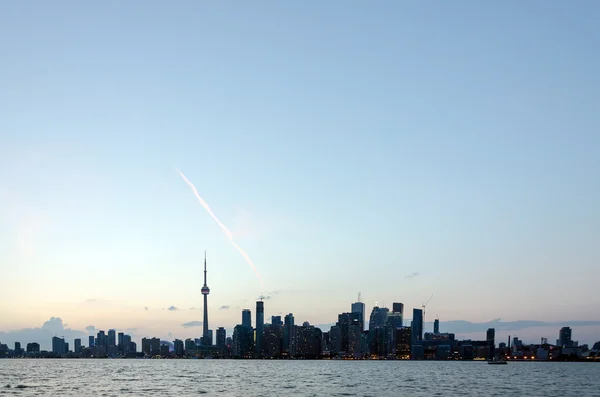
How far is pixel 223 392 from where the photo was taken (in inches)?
5846

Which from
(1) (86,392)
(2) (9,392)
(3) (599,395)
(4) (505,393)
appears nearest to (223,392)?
(1) (86,392)

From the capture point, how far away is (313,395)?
468ft

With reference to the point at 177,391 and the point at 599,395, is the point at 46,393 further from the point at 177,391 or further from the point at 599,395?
the point at 599,395

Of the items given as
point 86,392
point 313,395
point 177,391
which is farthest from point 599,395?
point 86,392

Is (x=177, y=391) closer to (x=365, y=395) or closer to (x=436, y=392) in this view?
(x=365, y=395)

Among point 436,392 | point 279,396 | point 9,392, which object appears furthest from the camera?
point 436,392

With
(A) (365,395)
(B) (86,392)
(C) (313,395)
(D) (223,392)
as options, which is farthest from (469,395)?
(B) (86,392)

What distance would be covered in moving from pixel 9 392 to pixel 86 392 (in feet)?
54.4

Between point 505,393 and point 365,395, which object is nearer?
point 365,395

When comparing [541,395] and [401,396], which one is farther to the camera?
[541,395]

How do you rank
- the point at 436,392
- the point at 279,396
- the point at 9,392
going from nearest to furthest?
the point at 279,396, the point at 9,392, the point at 436,392

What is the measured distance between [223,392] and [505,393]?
67.7m

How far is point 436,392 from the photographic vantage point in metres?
158

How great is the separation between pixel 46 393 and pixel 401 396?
78.0m
